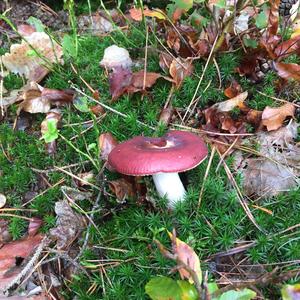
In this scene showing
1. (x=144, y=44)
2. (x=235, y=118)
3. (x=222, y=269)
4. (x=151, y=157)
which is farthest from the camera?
(x=144, y=44)

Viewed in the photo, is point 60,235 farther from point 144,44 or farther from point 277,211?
point 144,44

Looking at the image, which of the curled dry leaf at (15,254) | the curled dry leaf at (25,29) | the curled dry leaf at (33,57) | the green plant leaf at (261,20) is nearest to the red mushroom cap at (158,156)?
the curled dry leaf at (15,254)

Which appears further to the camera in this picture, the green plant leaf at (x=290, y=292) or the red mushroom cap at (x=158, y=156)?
the red mushroom cap at (x=158, y=156)

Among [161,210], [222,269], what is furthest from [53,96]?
[222,269]

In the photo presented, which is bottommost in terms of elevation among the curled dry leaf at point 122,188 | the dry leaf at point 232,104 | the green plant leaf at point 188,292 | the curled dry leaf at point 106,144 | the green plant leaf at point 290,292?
the curled dry leaf at point 122,188

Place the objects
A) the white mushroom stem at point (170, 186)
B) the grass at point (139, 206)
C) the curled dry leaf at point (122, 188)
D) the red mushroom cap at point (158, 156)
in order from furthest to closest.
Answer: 1. the curled dry leaf at point (122, 188)
2. the white mushroom stem at point (170, 186)
3. the grass at point (139, 206)
4. the red mushroom cap at point (158, 156)

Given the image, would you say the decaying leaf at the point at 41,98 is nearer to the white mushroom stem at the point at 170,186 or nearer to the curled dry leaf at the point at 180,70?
the curled dry leaf at the point at 180,70

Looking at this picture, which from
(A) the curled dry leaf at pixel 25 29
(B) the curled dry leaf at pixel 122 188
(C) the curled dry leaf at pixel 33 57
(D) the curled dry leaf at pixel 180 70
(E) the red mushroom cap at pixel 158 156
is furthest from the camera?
(A) the curled dry leaf at pixel 25 29
